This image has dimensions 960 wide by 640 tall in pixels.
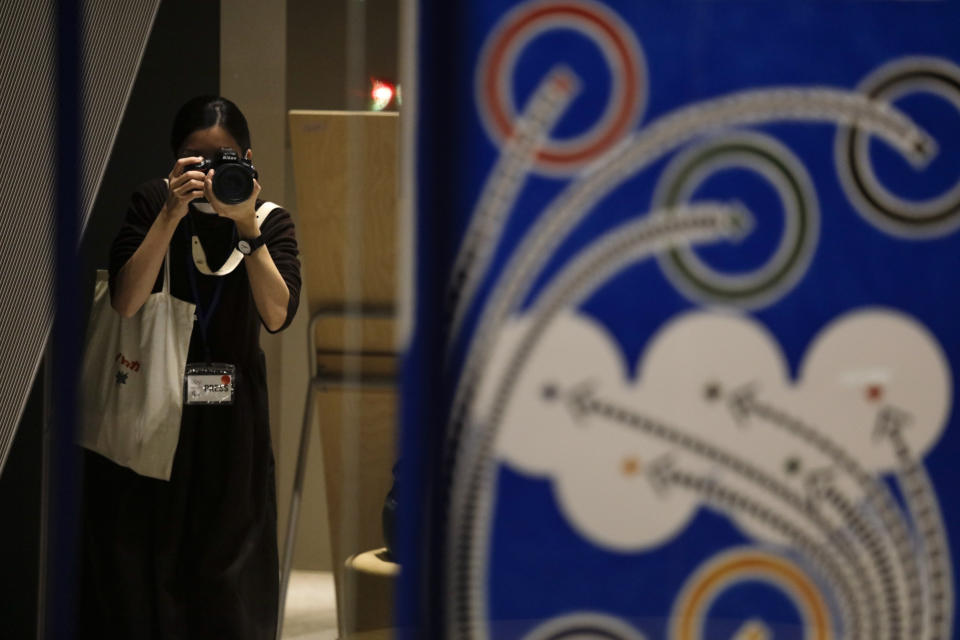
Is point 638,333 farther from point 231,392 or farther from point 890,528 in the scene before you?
point 231,392

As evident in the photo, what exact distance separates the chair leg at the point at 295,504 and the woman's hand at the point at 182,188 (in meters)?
0.35

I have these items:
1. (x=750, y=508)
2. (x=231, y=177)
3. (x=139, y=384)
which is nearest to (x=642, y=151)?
(x=750, y=508)

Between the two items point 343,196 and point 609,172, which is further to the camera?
point 343,196

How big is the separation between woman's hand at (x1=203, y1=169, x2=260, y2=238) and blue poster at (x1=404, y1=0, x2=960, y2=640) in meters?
0.62

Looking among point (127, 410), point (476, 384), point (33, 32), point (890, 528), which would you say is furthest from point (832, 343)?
point (33, 32)

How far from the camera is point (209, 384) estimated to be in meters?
1.88

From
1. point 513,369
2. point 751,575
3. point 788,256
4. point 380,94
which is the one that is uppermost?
point 380,94

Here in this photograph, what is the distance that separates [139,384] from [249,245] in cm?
28

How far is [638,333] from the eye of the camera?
4.06 feet

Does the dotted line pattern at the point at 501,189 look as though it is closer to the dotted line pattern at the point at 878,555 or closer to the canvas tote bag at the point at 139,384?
the dotted line pattern at the point at 878,555

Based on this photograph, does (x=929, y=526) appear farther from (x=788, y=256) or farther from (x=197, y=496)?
(x=197, y=496)

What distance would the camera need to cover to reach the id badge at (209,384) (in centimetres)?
188

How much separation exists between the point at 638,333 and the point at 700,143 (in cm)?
20

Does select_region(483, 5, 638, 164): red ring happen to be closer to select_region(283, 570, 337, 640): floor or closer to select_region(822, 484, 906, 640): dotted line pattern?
select_region(822, 484, 906, 640): dotted line pattern
